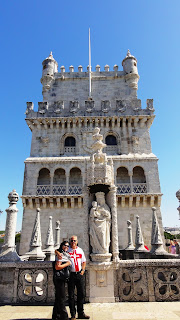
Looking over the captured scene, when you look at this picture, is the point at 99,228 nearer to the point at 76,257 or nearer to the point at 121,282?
the point at 76,257

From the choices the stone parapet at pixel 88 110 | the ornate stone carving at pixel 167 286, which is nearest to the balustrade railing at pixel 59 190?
the stone parapet at pixel 88 110

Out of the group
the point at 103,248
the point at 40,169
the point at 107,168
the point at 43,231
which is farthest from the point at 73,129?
the point at 103,248

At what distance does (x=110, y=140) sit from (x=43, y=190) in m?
8.84

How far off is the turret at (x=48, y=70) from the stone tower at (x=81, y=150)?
0.12 m

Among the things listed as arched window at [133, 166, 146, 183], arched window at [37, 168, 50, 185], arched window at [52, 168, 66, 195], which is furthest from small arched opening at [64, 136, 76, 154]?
arched window at [133, 166, 146, 183]

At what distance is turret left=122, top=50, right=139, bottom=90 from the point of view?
25625 millimetres

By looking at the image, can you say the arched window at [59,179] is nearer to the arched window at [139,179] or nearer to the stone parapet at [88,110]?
the stone parapet at [88,110]

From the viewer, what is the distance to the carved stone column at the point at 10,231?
7.09 metres

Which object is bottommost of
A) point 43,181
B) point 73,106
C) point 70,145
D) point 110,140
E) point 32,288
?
point 32,288

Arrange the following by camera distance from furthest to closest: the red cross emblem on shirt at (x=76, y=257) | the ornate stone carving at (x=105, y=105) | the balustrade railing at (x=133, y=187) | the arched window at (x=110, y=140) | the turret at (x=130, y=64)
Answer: the turret at (x=130, y=64)
the ornate stone carving at (x=105, y=105)
the arched window at (x=110, y=140)
the balustrade railing at (x=133, y=187)
the red cross emblem on shirt at (x=76, y=257)

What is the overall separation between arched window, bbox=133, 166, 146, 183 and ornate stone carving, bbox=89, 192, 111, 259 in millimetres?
16130

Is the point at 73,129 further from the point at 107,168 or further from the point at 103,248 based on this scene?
the point at 103,248

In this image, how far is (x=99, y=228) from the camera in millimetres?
6500

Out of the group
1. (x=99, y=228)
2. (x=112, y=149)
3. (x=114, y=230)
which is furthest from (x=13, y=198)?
(x=112, y=149)
